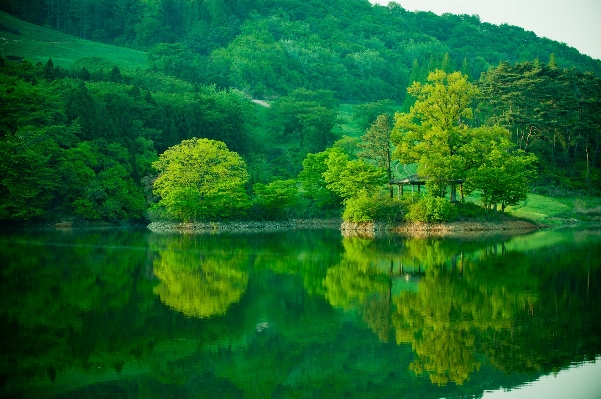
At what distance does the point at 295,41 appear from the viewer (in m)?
121

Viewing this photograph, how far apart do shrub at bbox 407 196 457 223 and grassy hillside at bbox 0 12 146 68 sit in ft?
186

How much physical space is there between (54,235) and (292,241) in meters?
14.4

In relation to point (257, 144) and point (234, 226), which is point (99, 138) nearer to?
point (234, 226)

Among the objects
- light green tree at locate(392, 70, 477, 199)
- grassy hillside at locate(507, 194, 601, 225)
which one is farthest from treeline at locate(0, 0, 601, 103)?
grassy hillside at locate(507, 194, 601, 225)

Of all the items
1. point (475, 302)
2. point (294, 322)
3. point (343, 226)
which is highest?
point (475, 302)

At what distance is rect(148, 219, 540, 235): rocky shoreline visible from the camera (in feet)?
146

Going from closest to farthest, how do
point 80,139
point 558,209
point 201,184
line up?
point 558,209 < point 201,184 < point 80,139

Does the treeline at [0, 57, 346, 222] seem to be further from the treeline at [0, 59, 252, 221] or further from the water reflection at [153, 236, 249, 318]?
the water reflection at [153, 236, 249, 318]

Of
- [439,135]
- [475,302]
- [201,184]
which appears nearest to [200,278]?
[475,302]

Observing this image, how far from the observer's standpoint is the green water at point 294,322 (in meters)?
12.9

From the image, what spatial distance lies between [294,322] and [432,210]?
1094 inches

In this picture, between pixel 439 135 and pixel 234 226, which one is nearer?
pixel 439 135

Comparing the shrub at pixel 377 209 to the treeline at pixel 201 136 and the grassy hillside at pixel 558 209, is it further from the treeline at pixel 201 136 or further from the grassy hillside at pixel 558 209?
the grassy hillside at pixel 558 209

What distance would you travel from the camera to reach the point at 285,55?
111250 mm
